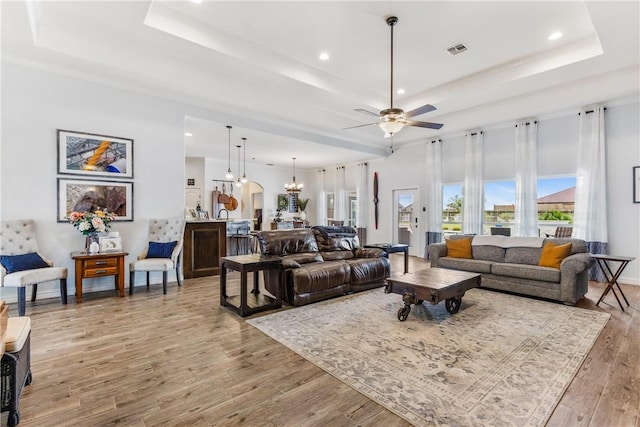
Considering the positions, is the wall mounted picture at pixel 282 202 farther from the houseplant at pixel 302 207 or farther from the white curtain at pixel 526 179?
the white curtain at pixel 526 179

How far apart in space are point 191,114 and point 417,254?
656 centimetres

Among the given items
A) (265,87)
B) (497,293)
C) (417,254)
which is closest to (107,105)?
(265,87)

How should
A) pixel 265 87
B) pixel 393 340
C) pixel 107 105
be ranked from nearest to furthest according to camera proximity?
1. pixel 393 340
2. pixel 107 105
3. pixel 265 87

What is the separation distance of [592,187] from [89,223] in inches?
327

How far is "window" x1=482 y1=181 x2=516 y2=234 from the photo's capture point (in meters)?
6.97

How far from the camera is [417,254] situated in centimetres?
872

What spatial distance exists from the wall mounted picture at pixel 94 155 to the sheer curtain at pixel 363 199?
6.86m

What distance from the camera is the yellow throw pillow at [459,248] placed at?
5691mm

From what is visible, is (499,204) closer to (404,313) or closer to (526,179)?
(526,179)

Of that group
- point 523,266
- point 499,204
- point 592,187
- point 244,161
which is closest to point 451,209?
point 499,204

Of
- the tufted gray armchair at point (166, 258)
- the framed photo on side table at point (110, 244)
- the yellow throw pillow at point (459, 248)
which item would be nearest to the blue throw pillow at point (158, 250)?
the tufted gray armchair at point (166, 258)

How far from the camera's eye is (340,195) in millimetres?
11453

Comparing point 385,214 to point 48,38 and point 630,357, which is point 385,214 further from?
point 48,38

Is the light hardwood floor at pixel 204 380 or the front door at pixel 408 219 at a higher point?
the front door at pixel 408 219
